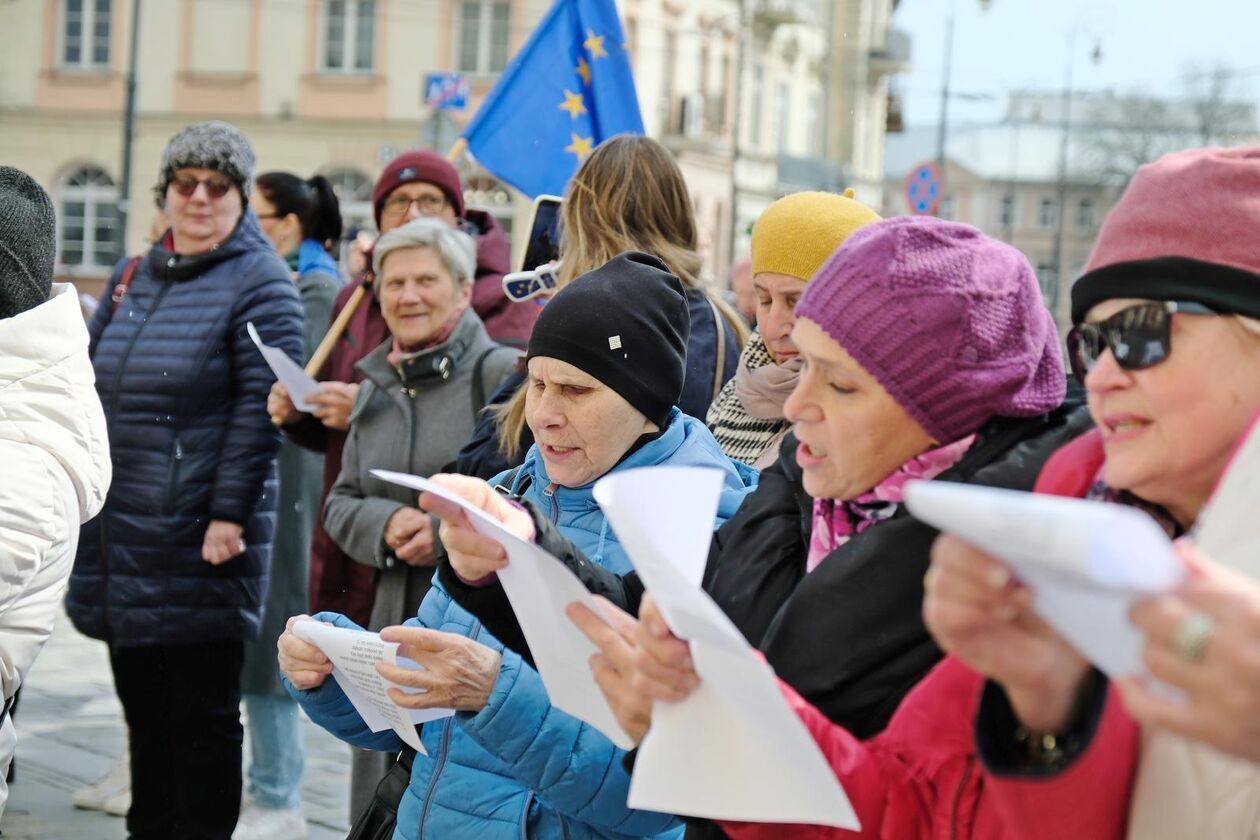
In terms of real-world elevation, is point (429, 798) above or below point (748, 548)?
below

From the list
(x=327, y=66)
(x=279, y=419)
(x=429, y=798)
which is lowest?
(x=429, y=798)

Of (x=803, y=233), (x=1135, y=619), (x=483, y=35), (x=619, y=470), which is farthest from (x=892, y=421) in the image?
(x=483, y=35)

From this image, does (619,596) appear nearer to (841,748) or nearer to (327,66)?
(841,748)

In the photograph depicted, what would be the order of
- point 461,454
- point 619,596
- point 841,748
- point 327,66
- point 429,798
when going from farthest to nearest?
point 327,66 → point 461,454 → point 429,798 → point 619,596 → point 841,748

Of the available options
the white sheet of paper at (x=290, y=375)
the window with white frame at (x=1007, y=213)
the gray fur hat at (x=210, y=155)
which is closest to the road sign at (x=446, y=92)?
the gray fur hat at (x=210, y=155)

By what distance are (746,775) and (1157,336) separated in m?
0.65

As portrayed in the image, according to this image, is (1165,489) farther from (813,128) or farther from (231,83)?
(813,128)

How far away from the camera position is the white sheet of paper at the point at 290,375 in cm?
520

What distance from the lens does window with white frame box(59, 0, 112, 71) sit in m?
37.8

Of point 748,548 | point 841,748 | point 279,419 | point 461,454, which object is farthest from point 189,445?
point 841,748

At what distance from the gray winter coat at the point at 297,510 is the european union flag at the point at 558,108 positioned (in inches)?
36.3

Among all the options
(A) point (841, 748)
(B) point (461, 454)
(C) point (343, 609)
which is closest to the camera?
(A) point (841, 748)

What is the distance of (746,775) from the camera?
1.92 meters

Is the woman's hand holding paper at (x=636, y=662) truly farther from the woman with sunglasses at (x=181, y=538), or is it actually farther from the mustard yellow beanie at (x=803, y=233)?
the woman with sunglasses at (x=181, y=538)
